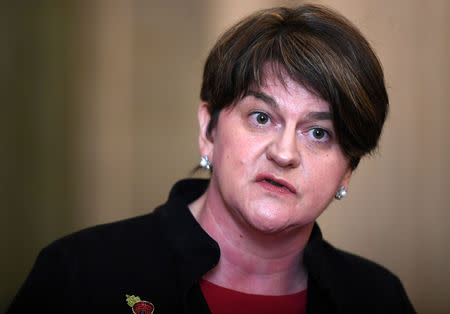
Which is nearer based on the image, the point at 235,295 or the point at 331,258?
the point at 235,295

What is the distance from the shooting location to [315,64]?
1.85 metres

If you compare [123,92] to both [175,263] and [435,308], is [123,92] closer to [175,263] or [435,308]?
[175,263]

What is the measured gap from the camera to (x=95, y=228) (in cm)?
206

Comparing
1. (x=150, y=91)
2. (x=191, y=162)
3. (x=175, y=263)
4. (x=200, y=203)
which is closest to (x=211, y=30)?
(x=150, y=91)

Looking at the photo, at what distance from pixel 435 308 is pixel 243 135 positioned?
2.63 metres

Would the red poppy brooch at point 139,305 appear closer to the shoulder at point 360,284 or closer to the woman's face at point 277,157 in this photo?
the woman's face at point 277,157

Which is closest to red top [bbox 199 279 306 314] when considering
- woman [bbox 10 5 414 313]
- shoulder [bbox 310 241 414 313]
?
woman [bbox 10 5 414 313]

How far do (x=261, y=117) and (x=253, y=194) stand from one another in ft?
0.86

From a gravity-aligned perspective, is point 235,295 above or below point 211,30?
below

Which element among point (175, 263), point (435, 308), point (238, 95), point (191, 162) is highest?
point (238, 95)

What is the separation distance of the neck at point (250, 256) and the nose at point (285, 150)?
287 millimetres

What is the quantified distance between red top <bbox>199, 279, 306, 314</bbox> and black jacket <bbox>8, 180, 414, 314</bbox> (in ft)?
0.20

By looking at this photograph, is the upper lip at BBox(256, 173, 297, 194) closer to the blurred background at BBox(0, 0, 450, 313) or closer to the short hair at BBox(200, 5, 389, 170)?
the short hair at BBox(200, 5, 389, 170)

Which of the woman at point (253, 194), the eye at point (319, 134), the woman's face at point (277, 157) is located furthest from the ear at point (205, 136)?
the eye at point (319, 134)
